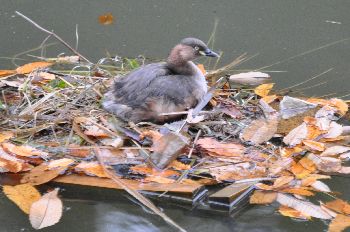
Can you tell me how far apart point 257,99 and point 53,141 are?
159 centimetres

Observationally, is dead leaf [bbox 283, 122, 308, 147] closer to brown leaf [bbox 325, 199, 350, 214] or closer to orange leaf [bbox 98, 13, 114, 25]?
brown leaf [bbox 325, 199, 350, 214]

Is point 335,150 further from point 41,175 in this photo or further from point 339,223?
point 41,175

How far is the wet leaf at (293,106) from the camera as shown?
14.0 feet

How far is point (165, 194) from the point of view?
3346mm

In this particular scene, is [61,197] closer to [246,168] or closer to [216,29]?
[246,168]

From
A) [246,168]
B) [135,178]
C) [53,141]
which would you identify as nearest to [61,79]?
[53,141]

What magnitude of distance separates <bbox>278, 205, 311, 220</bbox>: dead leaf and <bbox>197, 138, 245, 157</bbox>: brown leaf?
0.56 meters

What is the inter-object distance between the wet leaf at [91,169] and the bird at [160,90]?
23.3 inches

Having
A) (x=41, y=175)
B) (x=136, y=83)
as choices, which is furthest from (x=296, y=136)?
(x=41, y=175)

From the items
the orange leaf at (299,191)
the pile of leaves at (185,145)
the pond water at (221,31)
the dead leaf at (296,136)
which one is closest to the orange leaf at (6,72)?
the pile of leaves at (185,145)

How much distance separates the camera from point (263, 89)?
467 cm

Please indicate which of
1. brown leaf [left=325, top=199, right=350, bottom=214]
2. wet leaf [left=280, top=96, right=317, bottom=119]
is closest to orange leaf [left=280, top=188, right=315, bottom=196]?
brown leaf [left=325, top=199, right=350, bottom=214]

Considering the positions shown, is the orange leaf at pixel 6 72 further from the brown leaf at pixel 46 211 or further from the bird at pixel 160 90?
the brown leaf at pixel 46 211

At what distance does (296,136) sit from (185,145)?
Answer: 2.55ft
